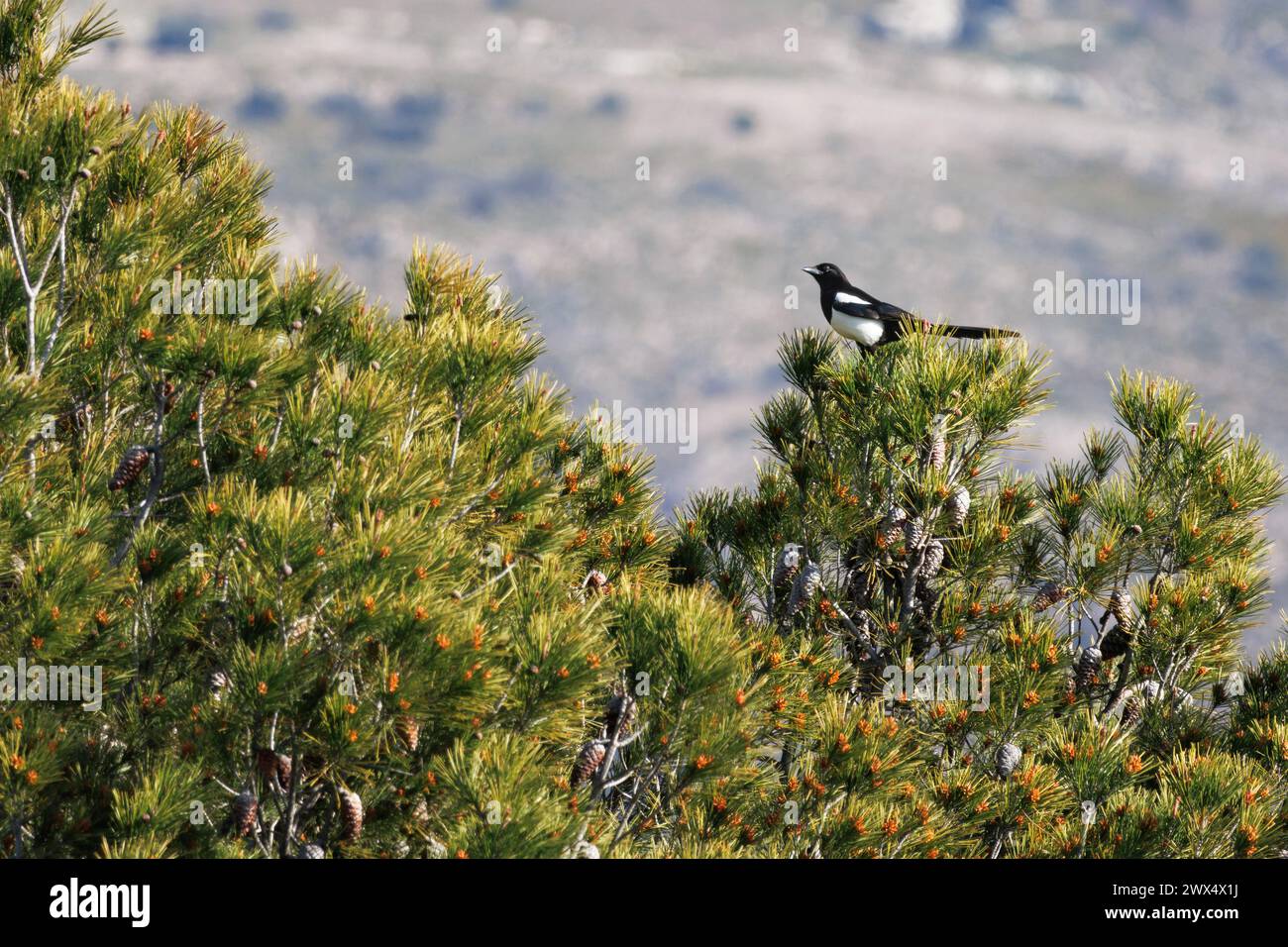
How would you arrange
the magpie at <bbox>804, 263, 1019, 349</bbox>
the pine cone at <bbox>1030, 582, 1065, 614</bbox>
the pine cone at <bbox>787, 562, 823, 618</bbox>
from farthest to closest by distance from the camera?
the magpie at <bbox>804, 263, 1019, 349</bbox>
the pine cone at <bbox>1030, 582, 1065, 614</bbox>
the pine cone at <bbox>787, 562, 823, 618</bbox>

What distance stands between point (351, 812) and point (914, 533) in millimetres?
3255

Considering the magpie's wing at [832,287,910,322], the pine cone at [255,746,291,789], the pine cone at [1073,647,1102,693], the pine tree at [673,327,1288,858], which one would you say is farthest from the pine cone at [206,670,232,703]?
the pine cone at [1073,647,1102,693]

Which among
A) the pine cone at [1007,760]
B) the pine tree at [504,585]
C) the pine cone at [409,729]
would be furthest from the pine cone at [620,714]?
the pine cone at [1007,760]

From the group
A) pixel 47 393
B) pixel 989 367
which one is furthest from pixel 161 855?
pixel 989 367

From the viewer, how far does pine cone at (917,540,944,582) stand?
603 cm

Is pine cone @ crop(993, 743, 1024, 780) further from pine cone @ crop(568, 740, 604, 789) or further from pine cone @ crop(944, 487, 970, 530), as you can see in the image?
pine cone @ crop(568, 740, 604, 789)

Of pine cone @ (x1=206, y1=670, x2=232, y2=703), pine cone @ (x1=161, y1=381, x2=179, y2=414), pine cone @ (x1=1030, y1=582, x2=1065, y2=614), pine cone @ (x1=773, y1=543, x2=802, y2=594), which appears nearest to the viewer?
pine cone @ (x1=206, y1=670, x2=232, y2=703)

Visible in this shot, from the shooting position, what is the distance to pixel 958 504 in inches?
230

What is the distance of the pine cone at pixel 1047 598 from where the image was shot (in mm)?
6055

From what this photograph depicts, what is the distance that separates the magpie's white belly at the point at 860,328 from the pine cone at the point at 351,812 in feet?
12.8

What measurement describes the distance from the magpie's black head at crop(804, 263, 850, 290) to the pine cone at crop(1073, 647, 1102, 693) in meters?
2.61
